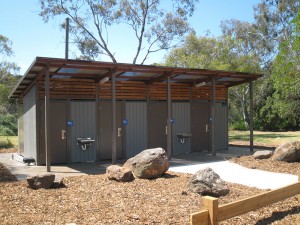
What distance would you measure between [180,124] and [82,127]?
4167 mm

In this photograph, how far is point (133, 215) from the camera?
5242 millimetres

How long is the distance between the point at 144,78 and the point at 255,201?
8.70 m

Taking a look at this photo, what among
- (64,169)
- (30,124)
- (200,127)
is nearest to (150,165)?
(64,169)

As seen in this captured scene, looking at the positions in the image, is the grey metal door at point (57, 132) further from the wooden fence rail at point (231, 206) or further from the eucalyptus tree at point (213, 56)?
the eucalyptus tree at point (213, 56)

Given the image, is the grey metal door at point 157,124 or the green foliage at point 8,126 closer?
the grey metal door at point 157,124

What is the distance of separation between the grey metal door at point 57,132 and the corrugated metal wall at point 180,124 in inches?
173

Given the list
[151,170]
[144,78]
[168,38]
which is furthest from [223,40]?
[151,170]

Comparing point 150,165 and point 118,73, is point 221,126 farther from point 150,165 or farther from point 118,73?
point 150,165

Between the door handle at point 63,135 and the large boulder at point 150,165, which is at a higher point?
the door handle at point 63,135

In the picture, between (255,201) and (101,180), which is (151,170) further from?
(255,201)

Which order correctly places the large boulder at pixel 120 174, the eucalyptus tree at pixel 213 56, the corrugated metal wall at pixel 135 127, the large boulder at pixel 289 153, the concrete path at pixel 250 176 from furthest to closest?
the eucalyptus tree at pixel 213 56
the corrugated metal wall at pixel 135 127
the large boulder at pixel 289 153
the concrete path at pixel 250 176
the large boulder at pixel 120 174

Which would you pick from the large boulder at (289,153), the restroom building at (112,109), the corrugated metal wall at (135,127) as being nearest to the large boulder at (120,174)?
the restroom building at (112,109)

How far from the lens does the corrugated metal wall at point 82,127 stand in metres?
11.8

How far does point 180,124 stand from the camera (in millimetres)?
14164
